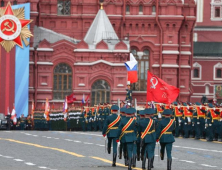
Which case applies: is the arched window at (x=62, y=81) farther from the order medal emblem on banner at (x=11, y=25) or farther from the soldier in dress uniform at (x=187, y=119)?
the soldier in dress uniform at (x=187, y=119)

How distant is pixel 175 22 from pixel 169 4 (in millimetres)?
1405

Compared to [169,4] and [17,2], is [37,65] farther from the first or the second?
[169,4]

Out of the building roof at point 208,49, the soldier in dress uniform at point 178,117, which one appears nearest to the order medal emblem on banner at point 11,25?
the soldier in dress uniform at point 178,117

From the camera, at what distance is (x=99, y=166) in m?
25.8

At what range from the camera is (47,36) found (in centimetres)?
6619

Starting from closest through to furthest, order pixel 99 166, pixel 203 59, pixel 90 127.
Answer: pixel 99 166, pixel 90 127, pixel 203 59

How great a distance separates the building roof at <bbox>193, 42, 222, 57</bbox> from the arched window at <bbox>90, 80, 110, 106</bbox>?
3103 centimetres

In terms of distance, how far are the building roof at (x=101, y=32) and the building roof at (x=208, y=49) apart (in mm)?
29239

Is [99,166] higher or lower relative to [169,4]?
lower

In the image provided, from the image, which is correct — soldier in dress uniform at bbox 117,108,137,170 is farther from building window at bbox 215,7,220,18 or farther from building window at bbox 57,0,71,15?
building window at bbox 215,7,220,18

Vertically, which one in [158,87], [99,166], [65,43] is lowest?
[99,166]

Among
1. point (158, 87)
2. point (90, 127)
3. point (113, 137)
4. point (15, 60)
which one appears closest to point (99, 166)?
point (113, 137)

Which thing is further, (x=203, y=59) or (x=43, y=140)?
(x=203, y=59)

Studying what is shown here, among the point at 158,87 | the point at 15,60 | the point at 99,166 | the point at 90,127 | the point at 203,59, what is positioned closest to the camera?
the point at 99,166
